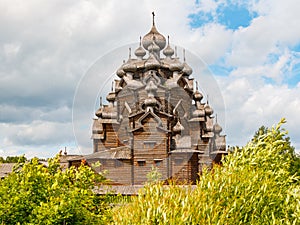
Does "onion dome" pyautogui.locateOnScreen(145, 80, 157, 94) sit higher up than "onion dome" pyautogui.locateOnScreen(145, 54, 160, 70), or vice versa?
"onion dome" pyautogui.locateOnScreen(145, 54, 160, 70)

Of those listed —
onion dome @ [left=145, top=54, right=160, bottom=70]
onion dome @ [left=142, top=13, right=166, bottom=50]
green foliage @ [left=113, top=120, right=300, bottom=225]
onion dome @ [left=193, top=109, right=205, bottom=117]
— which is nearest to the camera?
green foliage @ [left=113, top=120, right=300, bottom=225]

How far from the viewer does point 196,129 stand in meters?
39.8

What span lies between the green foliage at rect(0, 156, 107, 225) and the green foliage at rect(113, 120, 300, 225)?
802 mm

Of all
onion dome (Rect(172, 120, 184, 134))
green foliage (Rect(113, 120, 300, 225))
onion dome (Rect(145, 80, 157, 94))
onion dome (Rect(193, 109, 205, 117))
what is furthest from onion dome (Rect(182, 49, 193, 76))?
green foliage (Rect(113, 120, 300, 225))

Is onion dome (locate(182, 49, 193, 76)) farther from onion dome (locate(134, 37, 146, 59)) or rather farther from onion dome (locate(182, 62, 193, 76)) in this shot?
onion dome (locate(134, 37, 146, 59))

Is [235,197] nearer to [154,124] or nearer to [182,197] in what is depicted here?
[182,197]

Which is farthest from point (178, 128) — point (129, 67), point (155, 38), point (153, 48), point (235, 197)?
point (235, 197)

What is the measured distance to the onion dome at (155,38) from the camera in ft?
140

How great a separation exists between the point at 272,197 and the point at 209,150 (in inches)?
1301

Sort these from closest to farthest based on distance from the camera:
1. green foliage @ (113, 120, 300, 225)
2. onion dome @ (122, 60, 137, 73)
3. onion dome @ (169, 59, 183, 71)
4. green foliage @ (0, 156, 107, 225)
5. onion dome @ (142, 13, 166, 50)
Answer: green foliage @ (113, 120, 300, 225) → green foliage @ (0, 156, 107, 225) → onion dome @ (122, 60, 137, 73) → onion dome @ (169, 59, 183, 71) → onion dome @ (142, 13, 166, 50)

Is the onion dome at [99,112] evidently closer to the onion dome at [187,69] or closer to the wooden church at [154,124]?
the wooden church at [154,124]

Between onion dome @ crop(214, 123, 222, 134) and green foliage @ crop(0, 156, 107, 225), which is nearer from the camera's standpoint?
green foliage @ crop(0, 156, 107, 225)

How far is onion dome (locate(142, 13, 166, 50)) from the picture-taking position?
42.8 meters

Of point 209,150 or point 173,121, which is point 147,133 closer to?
point 173,121
